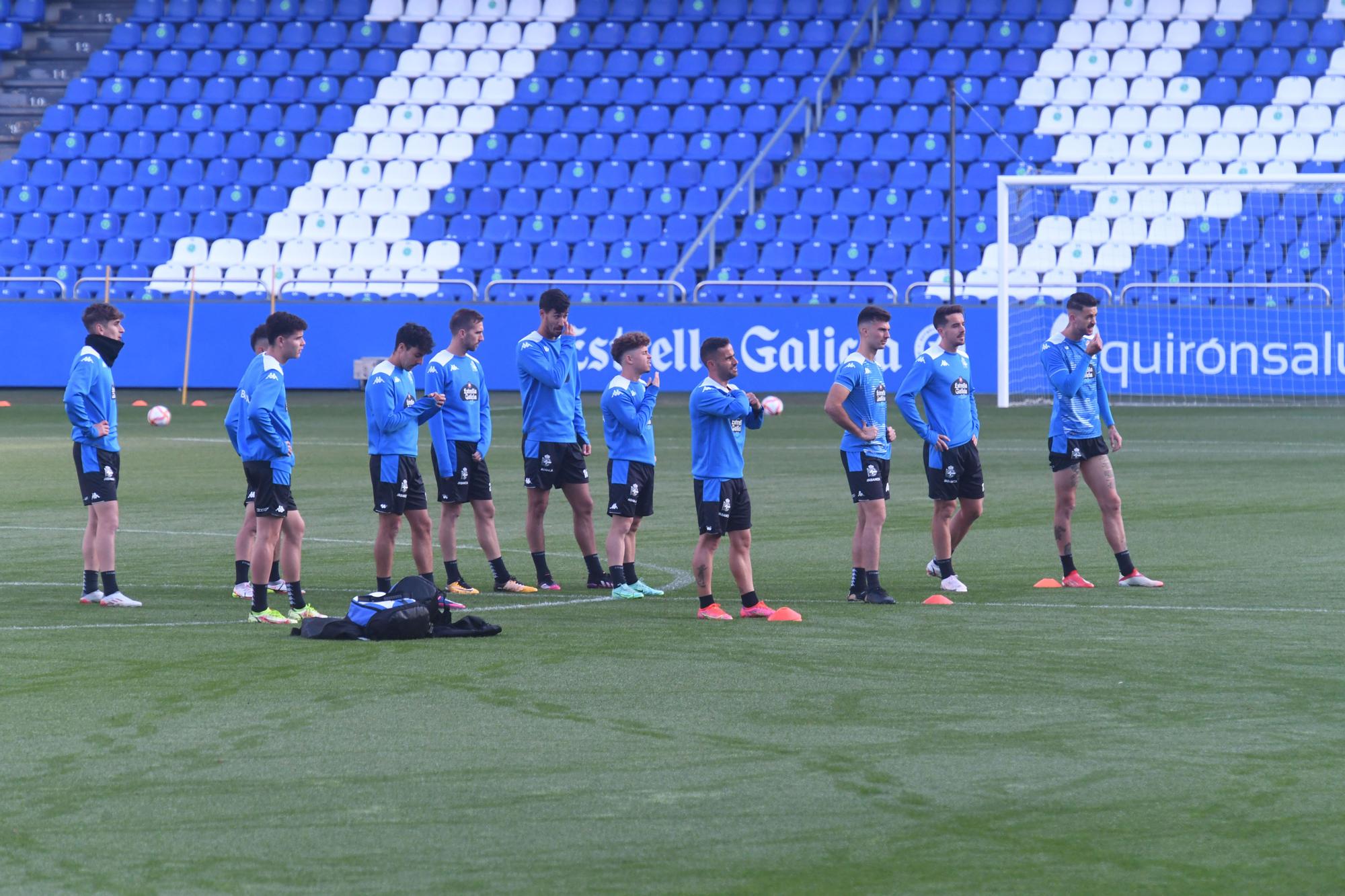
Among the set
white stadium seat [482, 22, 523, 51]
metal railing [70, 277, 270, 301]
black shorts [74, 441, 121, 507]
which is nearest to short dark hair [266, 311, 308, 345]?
black shorts [74, 441, 121, 507]

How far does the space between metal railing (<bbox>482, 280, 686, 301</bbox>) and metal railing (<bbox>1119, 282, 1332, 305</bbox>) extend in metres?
7.82

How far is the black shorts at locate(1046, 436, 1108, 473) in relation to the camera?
38.8ft

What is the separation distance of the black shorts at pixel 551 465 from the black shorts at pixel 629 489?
24.1 inches

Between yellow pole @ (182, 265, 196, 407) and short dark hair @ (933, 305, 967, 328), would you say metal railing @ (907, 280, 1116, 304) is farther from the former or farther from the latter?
short dark hair @ (933, 305, 967, 328)

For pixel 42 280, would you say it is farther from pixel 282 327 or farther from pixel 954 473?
pixel 954 473

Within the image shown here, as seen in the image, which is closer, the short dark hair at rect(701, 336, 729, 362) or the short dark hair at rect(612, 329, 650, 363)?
the short dark hair at rect(701, 336, 729, 362)

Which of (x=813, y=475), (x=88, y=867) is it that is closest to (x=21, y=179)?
(x=813, y=475)

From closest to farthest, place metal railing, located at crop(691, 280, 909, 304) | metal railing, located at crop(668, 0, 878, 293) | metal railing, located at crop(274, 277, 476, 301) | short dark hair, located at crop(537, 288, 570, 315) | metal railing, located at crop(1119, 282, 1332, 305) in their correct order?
short dark hair, located at crop(537, 288, 570, 315) < metal railing, located at crop(1119, 282, 1332, 305) < metal railing, located at crop(691, 280, 909, 304) < metal railing, located at crop(274, 277, 476, 301) < metal railing, located at crop(668, 0, 878, 293)

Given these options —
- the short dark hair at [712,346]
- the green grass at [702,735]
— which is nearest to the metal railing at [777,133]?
the green grass at [702,735]

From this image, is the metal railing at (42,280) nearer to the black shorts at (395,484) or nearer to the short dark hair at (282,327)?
the black shorts at (395,484)

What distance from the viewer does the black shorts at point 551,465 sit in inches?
466

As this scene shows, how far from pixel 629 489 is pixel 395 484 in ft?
4.98

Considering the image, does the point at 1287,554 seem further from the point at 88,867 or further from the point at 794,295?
the point at 794,295

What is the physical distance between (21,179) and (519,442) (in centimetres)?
1891
